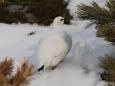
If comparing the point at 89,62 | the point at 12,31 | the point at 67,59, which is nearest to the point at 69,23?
the point at 12,31

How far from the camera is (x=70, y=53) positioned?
479 cm

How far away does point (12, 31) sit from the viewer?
640 centimetres

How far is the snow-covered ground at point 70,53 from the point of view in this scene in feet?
12.5

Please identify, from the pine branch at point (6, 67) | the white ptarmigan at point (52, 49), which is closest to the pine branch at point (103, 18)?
the white ptarmigan at point (52, 49)

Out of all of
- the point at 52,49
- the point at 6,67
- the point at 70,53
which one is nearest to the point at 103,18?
the point at 52,49

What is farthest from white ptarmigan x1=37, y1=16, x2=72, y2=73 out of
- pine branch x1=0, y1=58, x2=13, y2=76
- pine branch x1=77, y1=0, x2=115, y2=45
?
pine branch x1=0, y1=58, x2=13, y2=76

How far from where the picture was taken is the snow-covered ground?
3.82 m

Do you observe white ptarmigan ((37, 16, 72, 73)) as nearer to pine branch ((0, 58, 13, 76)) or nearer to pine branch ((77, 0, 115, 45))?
pine branch ((77, 0, 115, 45))

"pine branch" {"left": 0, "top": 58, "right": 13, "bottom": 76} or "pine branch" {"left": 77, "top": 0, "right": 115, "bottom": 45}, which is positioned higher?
"pine branch" {"left": 77, "top": 0, "right": 115, "bottom": 45}

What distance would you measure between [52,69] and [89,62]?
0.57m

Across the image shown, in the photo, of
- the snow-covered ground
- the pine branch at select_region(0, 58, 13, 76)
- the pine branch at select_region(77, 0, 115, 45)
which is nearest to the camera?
the pine branch at select_region(0, 58, 13, 76)

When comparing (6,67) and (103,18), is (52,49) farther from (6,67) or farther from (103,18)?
(6,67)

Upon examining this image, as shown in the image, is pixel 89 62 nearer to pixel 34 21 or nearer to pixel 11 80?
pixel 11 80

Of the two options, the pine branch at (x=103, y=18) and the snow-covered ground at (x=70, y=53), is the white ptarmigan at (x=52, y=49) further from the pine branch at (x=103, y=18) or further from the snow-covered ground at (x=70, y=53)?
the pine branch at (x=103, y=18)
